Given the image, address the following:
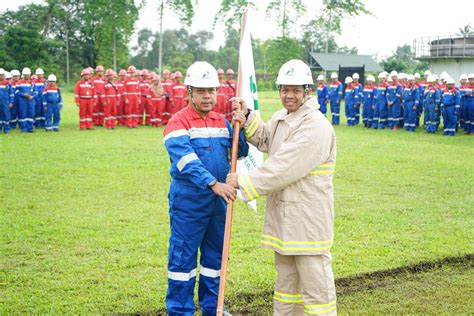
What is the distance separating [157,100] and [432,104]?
940 cm

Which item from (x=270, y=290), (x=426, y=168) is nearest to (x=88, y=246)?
(x=270, y=290)

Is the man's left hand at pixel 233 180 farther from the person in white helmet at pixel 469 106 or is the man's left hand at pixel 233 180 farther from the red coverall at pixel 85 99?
the person in white helmet at pixel 469 106

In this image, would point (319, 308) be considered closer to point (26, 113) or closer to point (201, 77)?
point (201, 77)

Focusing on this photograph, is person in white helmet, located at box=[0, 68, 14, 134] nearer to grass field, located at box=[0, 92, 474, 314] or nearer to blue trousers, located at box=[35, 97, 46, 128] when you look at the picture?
blue trousers, located at box=[35, 97, 46, 128]

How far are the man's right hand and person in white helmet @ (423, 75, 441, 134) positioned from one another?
663 inches

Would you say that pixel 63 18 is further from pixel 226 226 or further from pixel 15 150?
pixel 226 226

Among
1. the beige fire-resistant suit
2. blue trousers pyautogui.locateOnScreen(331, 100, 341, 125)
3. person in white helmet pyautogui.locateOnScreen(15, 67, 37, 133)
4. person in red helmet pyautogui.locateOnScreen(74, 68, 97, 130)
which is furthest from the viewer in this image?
blue trousers pyautogui.locateOnScreen(331, 100, 341, 125)

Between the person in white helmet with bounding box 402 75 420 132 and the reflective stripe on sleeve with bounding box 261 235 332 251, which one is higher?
the person in white helmet with bounding box 402 75 420 132

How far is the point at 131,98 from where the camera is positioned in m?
20.2

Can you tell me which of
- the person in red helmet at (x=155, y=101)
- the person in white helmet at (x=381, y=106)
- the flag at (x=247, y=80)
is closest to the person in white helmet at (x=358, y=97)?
the person in white helmet at (x=381, y=106)

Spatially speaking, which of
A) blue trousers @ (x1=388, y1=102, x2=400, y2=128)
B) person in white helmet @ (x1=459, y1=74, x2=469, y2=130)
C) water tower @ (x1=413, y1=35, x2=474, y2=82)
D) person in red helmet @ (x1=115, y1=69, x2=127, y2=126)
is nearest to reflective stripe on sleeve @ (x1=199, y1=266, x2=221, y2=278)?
person in red helmet @ (x1=115, y1=69, x2=127, y2=126)

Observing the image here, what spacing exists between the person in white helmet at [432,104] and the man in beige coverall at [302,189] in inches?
653

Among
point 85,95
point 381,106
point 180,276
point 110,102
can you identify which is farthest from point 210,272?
point 381,106

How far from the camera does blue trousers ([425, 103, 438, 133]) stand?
19.8m
